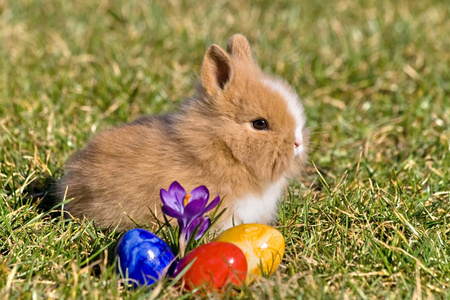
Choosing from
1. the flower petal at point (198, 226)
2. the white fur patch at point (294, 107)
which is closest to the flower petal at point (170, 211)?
the flower petal at point (198, 226)

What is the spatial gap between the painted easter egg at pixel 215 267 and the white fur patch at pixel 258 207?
47 centimetres

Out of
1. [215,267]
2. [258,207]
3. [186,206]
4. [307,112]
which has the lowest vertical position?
[307,112]

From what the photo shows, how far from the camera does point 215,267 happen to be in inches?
107

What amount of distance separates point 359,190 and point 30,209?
6.28 feet

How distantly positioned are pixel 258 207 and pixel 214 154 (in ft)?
1.27

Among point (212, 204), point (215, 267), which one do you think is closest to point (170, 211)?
point (212, 204)

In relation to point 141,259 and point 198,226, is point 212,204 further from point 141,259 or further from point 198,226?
point 141,259

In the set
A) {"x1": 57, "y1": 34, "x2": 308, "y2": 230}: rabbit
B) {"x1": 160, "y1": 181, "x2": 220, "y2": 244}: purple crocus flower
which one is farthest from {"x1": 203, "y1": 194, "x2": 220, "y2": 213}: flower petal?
{"x1": 57, "y1": 34, "x2": 308, "y2": 230}: rabbit

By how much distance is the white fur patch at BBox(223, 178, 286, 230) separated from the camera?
10.6ft

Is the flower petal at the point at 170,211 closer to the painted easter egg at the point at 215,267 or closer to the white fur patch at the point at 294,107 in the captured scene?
the painted easter egg at the point at 215,267

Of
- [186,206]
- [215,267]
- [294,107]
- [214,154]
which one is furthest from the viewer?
[294,107]

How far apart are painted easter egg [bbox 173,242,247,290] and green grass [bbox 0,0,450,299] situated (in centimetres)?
9

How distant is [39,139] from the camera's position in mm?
4453

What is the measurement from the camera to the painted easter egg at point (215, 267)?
2.72 metres
